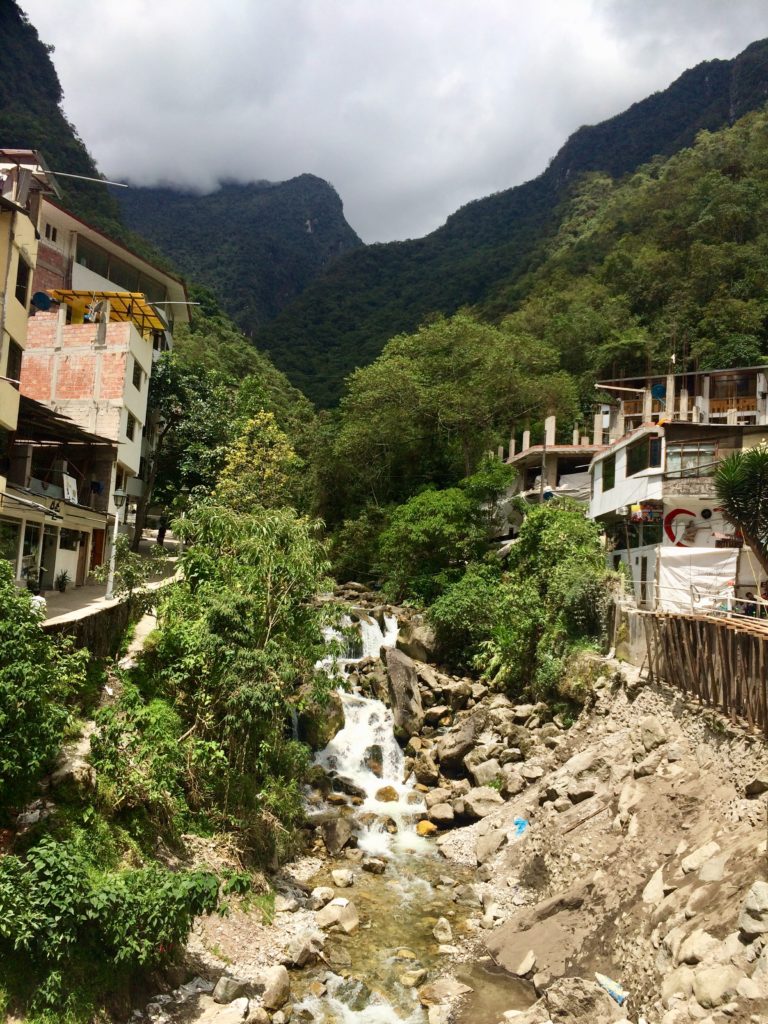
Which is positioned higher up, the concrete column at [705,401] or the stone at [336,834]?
the concrete column at [705,401]

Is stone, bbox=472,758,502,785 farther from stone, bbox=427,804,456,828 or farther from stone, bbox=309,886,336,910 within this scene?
stone, bbox=309,886,336,910

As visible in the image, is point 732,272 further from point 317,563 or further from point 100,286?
point 317,563

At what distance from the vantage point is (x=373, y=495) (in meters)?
41.6

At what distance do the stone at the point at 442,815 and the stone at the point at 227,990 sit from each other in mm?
8231

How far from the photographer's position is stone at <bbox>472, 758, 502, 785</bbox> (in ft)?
66.3

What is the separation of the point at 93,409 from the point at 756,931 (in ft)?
89.4

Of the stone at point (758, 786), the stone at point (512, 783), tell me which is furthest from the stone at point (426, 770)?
the stone at point (758, 786)

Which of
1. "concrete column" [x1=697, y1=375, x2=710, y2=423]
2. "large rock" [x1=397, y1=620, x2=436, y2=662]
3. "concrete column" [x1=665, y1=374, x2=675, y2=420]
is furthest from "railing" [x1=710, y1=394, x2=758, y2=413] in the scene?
"large rock" [x1=397, y1=620, x2=436, y2=662]

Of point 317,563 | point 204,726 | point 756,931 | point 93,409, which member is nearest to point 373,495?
point 93,409

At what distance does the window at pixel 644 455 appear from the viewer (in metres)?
26.2

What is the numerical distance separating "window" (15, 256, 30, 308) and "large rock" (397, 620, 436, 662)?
58.5 ft

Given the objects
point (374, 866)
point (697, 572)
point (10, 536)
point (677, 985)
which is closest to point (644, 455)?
point (697, 572)

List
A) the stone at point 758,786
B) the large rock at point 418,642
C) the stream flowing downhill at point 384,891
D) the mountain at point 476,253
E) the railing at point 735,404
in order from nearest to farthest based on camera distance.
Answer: the stone at point 758,786 → the stream flowing downhill at point 384,891 → the large rock at point 418,642 → the railing at point 735,404 → the mountain at point 476,253

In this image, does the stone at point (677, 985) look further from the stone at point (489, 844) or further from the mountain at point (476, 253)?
the mountain at point (476, 253)
